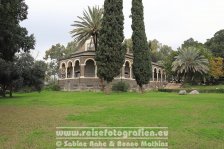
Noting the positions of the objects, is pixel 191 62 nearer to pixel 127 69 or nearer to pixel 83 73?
pixel 127 69

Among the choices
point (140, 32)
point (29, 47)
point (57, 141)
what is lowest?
point (57, 141)

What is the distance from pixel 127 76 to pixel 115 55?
2445 centimetres

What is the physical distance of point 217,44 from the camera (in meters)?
76.4

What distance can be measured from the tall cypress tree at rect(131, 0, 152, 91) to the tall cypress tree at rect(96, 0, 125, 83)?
3.21 m

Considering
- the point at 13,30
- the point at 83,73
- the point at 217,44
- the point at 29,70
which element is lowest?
the point at 29,70

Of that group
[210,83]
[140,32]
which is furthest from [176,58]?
[140,32]

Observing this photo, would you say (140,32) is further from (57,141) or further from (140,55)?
(57,141)

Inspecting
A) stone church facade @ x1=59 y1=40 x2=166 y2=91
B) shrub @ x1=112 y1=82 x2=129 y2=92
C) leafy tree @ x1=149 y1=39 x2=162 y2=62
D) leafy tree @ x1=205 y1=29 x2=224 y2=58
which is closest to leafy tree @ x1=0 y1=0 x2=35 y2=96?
shrub @ x1=112 y1=82 x2=129 y2=92

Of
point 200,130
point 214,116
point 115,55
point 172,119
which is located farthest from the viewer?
point 115,55

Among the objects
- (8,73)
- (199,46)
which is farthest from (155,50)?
(8,73)

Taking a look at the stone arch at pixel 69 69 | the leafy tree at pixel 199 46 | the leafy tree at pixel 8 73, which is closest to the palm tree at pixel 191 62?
the leafy tree at pixel 199 46

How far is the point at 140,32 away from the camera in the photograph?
37.3 m

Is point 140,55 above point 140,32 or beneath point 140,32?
beneath

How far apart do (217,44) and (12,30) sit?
2564 inches
